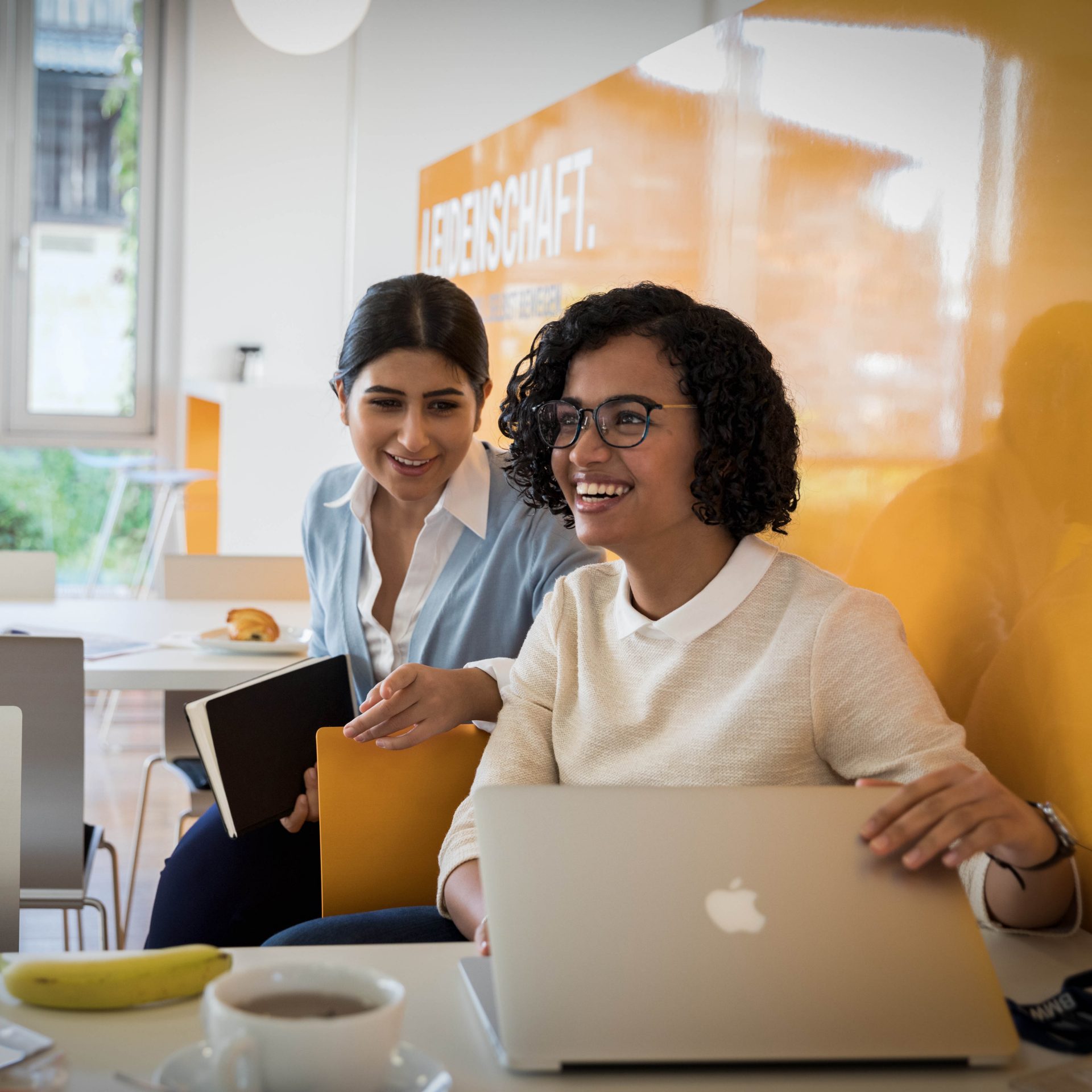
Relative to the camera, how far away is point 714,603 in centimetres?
137

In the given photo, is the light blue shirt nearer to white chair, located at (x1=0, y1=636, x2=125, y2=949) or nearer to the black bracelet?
white chair, located at (x1=0, y1=636, x2=125, y2=949)

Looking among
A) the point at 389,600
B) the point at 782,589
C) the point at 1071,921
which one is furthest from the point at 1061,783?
the point at 389,600

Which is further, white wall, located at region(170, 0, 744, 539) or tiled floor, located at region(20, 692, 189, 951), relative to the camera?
white wall, located at region(170, 0, 744, 539)

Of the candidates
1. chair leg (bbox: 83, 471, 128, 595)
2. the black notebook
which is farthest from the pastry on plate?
chair leg (bbox: 83, 471, 128, 595)

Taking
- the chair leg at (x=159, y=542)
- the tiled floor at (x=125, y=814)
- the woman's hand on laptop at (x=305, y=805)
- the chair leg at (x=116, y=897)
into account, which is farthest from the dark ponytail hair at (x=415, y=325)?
the chair leg at (x=159, y=542)

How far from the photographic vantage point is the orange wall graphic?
1332 millimetres

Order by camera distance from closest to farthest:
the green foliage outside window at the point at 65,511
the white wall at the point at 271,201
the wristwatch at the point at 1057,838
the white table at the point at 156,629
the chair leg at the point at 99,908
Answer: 1. the wristwatch at the point at 1057,838
2. the chair leg at the point at 99,908
3. the white table at the point at 156,629
4. the white wall at the point at 271,201
5. the green foliage outside window at the point at 65,511

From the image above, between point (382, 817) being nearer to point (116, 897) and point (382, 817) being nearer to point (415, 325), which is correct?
point (415, 325)

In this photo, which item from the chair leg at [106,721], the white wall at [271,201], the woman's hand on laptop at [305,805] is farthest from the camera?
the white wall at [271,201]

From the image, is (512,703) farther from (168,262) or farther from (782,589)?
(168,262)

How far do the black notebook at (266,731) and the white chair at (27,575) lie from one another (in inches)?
72.1

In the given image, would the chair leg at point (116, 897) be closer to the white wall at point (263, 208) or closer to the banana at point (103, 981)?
the banana at point (103, 981)

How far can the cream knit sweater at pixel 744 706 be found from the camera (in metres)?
1.25

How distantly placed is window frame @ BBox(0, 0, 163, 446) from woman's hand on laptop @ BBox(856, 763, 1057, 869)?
6.33 metres
